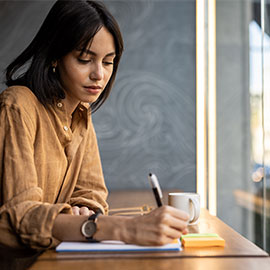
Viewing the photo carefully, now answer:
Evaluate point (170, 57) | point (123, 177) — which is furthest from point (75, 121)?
point (170, 57)

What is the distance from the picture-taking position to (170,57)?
93.3 inches

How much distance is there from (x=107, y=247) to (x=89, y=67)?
0.55m

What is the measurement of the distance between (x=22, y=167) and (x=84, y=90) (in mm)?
356

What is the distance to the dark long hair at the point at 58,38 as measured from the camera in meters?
1.07

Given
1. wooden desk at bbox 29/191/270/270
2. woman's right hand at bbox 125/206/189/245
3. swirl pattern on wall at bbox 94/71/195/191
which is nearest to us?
wooden desk at bbox 29/191/270/270

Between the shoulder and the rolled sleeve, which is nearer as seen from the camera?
the rolled sleeve

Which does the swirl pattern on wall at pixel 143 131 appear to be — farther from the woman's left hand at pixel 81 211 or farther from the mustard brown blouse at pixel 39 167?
the woman's left hand at pixel 81 211

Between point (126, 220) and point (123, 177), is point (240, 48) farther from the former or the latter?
point (126, 220)

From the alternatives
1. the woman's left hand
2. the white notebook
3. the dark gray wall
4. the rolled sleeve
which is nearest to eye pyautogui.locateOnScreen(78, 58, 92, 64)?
the rolled sleeve

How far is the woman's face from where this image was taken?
1.09m

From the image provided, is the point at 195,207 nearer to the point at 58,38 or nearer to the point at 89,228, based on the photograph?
the point at 89,228

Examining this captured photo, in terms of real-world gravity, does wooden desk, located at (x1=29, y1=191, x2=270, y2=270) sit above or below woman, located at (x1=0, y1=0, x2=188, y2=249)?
below

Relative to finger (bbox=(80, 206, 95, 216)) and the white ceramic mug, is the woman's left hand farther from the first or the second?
the white ceramic mug

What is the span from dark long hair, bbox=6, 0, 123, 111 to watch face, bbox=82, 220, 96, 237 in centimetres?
43
